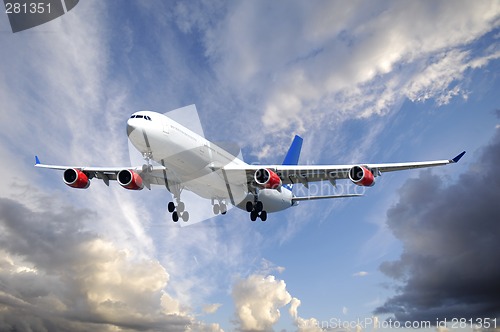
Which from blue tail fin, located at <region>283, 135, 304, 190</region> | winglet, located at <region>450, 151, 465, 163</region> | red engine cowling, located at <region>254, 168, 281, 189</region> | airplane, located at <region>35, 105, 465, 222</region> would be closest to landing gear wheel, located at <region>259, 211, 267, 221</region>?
airplane, located at <region>35, 105, 465, 222</region>

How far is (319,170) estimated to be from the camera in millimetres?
41375

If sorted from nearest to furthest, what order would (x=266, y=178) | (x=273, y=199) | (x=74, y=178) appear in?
1. (x=266, y=178)
2. (x=74, y=178)
3. (x=273, y=199)

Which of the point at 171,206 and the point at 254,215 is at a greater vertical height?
the point at 171,206

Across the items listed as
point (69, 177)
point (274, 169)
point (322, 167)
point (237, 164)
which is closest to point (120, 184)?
point (69, 177)

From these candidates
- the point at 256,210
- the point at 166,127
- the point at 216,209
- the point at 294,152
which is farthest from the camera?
the point at 294,152

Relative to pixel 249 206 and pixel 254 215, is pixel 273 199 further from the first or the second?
pixel 254 215

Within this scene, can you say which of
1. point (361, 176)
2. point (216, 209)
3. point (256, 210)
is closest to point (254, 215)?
point (256, 210)

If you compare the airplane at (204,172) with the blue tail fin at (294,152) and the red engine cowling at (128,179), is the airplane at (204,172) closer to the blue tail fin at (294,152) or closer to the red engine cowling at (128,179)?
the red engine cowling at (128,179)

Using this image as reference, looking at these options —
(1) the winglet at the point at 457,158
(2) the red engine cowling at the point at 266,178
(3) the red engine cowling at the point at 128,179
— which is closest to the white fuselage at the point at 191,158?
(2) the red engine cowling at the point at 266,178

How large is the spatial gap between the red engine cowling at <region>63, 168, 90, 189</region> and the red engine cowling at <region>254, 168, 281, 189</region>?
54.5ft

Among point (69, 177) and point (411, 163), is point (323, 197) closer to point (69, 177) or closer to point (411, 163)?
point (411, 163)

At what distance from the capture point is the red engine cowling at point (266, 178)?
132 ft

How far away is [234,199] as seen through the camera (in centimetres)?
4747

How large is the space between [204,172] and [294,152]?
23.3 metres
